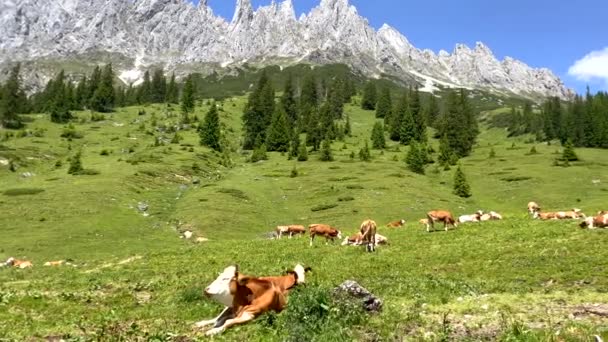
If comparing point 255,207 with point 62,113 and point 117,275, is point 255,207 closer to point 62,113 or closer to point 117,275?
point 117,275

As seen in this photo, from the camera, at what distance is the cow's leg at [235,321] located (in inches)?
494

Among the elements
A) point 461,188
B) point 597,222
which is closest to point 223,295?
point 597,222

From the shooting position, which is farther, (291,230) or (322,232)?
(291,230)

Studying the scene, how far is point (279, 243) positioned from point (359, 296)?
22.0m

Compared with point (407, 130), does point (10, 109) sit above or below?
below

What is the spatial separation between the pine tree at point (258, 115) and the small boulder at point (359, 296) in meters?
127

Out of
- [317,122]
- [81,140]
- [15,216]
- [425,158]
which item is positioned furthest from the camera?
[317,122]

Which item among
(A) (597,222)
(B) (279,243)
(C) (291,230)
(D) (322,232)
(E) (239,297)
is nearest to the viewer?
(E) (239,297)

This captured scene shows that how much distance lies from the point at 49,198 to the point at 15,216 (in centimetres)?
811

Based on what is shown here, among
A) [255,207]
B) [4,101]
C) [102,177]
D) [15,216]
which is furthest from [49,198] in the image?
[4,101]

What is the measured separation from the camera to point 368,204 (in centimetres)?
6775

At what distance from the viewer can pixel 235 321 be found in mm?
12984

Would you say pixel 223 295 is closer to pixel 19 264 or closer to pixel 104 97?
pixel 19 264

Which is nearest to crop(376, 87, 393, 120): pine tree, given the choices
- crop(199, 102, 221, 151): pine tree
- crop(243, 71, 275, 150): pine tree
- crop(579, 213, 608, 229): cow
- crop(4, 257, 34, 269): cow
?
crop(243, 71, 275, 150): pine tree
